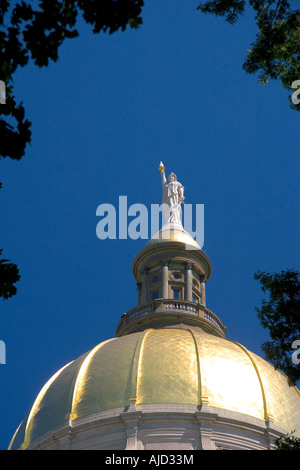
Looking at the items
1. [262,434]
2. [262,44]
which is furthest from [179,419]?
Answer: [262,44]

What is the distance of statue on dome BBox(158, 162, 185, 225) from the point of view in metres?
48.2

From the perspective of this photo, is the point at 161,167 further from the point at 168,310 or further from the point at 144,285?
the point at 168,310

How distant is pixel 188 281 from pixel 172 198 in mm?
6621

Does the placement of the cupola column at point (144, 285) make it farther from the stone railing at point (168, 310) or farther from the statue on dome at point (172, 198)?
the statue on dome at point (172, 198)

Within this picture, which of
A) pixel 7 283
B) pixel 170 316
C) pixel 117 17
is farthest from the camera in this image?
pixel 170 316

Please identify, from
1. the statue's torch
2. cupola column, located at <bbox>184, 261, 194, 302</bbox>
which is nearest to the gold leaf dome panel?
cupola column, located at <bbox>184, 261, 194, 302</bbox>

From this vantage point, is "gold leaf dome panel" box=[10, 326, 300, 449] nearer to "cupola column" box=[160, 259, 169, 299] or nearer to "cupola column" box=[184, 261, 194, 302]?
"cupola column" box=[160, 259, 169, 299]

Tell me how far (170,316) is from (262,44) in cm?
2431

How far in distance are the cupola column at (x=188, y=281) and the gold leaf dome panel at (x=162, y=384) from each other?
22.4 feet

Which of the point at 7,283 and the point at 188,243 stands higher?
the point at 188,243

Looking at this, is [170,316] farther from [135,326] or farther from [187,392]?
[187,392]

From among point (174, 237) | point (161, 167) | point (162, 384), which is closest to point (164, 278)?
point (174, 237)

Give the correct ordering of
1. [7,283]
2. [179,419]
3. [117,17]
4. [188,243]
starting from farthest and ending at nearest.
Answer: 1. [188,243]
2. [179,419]
3. [7,283]
4. [117,17]

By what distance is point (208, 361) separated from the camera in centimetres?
3462
